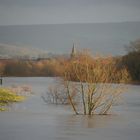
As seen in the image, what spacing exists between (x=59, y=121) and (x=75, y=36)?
3.14 feet

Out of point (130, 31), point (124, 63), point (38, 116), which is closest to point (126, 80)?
point (124, 63)

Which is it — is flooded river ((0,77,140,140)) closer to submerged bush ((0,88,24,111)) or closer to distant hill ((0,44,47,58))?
submerged bush ((0,88,24,111))

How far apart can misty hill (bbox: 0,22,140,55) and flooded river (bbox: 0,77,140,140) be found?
1.33 ft

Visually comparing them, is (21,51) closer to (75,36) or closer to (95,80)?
(75,36)

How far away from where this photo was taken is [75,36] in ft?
17.6

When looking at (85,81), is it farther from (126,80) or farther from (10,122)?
(10,122)

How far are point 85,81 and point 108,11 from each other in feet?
2.61

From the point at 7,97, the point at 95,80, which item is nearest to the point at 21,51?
the point at 7,97

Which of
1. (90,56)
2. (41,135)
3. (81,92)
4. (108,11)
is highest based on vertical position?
(108,11)

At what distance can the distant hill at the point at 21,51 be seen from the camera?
5.39m

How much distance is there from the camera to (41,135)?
4.89 m

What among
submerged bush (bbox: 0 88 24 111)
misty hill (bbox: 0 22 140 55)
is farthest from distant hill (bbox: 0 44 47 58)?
submerged bush (bbox: 0 88 24 111)

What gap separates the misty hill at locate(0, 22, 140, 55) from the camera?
17.2 ft

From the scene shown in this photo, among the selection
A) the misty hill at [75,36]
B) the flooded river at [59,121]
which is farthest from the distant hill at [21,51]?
the flooded river at [59,121]
